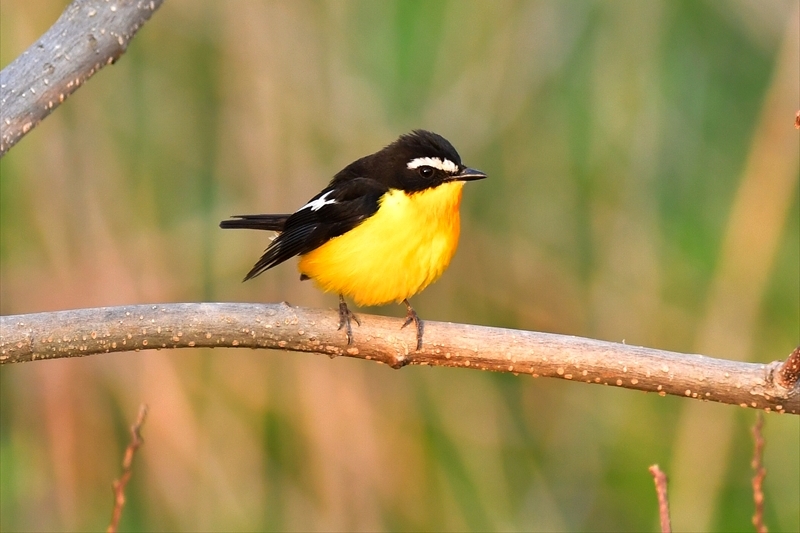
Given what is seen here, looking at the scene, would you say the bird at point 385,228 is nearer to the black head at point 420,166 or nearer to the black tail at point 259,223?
the black head at point 420,166

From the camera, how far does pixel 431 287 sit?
6211 millimetres

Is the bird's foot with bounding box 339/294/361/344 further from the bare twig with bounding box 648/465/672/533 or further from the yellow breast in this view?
the bare twig with bounding box 648/465/672/533

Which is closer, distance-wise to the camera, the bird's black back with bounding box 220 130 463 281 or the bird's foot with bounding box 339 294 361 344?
the bird's foot with bounding box 339 294 361 344

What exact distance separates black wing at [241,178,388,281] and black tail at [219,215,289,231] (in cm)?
39

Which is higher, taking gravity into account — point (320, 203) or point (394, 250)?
point (320, 203)

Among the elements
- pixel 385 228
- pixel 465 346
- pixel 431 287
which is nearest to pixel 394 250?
pixel 385 228

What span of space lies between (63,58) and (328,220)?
153cm

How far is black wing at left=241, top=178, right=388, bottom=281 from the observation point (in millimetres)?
4398

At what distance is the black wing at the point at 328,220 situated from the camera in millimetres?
4398

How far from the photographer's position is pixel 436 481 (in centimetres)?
627

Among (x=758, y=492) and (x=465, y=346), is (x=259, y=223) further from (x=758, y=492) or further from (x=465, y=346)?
(x=758, y=492)

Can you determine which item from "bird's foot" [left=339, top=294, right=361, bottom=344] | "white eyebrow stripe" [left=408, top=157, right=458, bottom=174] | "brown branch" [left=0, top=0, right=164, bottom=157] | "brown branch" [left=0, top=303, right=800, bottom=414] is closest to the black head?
"white eyebrow stripe" [left=408, top=157, right=458, bottom=174]

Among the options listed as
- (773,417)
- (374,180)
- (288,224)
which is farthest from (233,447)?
(773,417)

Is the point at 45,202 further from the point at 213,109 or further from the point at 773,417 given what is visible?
the point at 773,417
